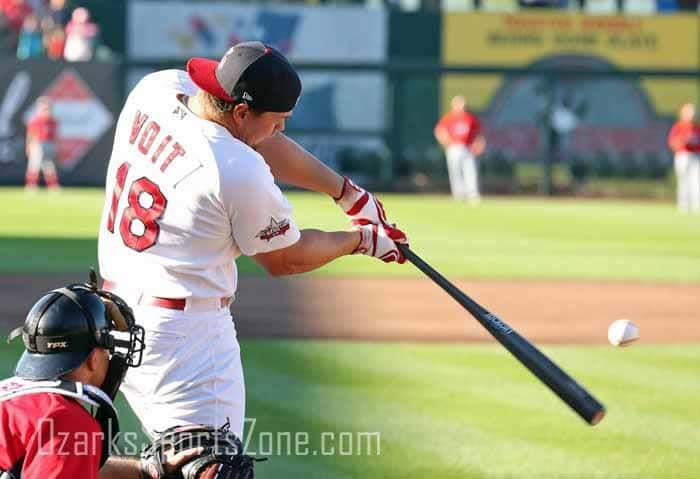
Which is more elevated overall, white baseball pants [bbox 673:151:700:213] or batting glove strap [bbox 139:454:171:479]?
batting glove strap [bbox 139:454:171:479]

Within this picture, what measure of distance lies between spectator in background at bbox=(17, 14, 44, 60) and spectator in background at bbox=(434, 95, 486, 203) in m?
9.68

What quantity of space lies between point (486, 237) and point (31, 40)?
15621 mm

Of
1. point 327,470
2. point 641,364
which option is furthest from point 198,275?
point 641,364

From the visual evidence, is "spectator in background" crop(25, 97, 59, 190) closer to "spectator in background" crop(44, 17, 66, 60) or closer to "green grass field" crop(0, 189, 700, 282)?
"green grass field" crop(0, 189, 700, 282)

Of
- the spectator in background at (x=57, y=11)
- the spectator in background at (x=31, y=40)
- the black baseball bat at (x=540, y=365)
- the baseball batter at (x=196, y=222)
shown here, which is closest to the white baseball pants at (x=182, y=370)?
the baseball batter at (x=196, y=222)

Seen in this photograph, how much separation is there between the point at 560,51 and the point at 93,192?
13.5 metres

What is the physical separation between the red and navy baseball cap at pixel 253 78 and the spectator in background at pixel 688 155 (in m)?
22.6

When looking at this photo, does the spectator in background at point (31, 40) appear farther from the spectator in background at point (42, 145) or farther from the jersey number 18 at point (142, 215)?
the jersey number 18 at point (142, 215)

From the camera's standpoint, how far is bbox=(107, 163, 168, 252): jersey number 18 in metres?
Answer: 4.29

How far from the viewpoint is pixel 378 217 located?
503 cm

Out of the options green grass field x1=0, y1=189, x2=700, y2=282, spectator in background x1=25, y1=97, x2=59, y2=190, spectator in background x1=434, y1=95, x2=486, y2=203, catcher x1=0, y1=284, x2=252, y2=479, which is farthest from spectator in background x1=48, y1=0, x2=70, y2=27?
catcher x1=0, y1=284, x2=252, y2=479

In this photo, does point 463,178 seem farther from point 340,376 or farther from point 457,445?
point 457,445

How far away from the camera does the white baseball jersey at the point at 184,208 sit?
4223 mm

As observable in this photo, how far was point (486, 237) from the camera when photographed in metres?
18.7
